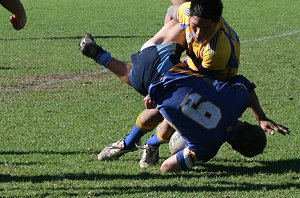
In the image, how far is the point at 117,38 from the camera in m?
19.6

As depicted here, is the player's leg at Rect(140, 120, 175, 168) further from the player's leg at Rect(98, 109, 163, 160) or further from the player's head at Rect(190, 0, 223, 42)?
the player's head at Rect(190, 0, 223, 42)

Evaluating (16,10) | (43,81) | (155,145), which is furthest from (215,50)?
(43,81)

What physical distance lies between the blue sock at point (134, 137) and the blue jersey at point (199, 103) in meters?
0.65

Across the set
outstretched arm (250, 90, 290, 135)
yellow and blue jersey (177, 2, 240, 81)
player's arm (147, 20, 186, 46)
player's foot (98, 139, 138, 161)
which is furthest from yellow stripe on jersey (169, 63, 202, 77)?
player's foot (98, 139, 138, 161)

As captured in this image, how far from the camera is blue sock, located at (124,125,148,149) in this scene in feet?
24.8

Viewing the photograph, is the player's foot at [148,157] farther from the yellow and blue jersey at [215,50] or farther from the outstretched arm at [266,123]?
the outstretched arm at [266,123]

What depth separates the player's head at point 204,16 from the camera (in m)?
6.59

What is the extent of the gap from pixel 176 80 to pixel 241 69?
759 cm

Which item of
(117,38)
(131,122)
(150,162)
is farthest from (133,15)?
(150,162)

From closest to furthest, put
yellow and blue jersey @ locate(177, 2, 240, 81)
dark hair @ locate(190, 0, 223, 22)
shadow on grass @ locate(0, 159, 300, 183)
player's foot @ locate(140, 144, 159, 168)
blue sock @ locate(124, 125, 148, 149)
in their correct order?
dark hair @ locate(190, 0, 223, 22) < yellow and blue jersey @ locate(177, 2, 240, 81) < shadow on grass @ locate(0, 159, 300, 183) < player's foot @ locate(140, 144, 159, 168) < blue sock @ locate(124, 125, 148, 149)

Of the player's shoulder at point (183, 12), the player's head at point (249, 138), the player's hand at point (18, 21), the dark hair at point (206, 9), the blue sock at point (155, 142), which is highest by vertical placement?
the dark hair at point (206, 9)

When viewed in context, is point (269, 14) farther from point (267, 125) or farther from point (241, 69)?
point (267, 125)

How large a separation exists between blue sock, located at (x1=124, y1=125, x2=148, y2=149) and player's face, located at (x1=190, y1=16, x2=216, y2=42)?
118 cm

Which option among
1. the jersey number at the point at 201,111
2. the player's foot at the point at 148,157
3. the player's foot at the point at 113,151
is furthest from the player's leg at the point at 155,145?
the jersey number at the point at 201,111
